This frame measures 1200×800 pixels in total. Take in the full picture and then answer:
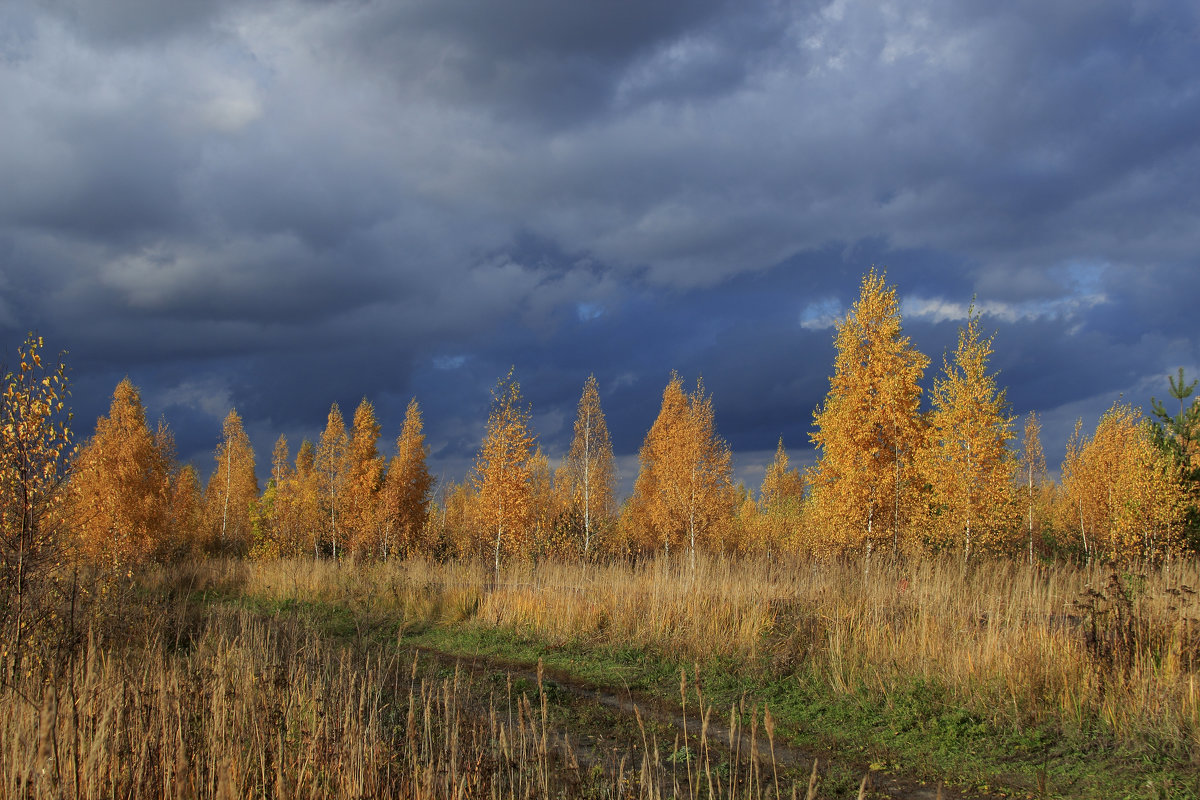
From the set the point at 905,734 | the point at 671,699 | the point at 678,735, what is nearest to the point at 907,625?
the point at 905,734

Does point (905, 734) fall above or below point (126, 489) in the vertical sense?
below

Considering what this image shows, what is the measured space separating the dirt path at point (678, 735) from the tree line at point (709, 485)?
5108mm

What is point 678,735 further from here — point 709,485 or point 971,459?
point 709,485

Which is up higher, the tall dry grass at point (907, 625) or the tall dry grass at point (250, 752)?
the tall dry grass at point (250, 752)

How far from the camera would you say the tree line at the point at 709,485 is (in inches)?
701

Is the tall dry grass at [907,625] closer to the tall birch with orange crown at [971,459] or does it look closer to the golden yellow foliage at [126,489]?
the tall birch with orange crown at [971,459]

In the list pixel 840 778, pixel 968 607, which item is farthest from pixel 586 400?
pixel 840 778

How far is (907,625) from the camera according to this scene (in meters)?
8.64

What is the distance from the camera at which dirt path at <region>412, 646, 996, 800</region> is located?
5.56 m

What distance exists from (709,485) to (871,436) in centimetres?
1379

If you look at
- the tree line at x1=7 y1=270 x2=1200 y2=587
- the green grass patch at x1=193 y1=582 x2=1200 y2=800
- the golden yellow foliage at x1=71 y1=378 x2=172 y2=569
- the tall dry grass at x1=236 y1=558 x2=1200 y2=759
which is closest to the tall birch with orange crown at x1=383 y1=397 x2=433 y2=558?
the tree line at x1=7 y1=270 x2=1200 y2=587

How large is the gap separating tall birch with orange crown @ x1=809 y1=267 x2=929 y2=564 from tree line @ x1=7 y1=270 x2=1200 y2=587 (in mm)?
45

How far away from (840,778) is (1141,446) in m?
21.2

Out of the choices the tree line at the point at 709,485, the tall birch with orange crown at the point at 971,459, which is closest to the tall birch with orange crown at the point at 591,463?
the tree line at the point at 709,485
